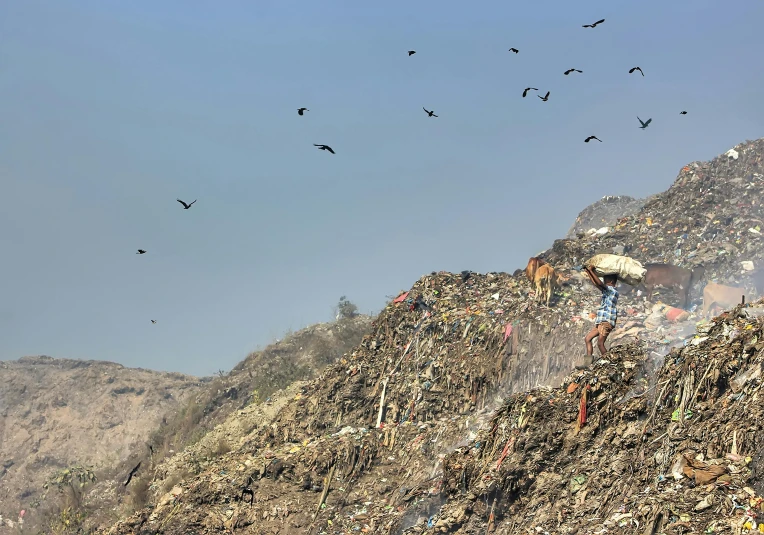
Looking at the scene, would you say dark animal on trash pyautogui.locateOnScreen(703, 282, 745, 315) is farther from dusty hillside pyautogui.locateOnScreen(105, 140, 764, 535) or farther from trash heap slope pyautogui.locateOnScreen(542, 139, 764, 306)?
dusty hillside pyautogui.locateOnScreen(105, 140, 764, 535)

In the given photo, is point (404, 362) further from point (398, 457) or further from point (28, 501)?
point (28, 501)

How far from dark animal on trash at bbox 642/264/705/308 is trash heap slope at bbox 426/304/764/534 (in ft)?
18.6

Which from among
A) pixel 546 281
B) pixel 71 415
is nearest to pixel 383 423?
pixel 546 281

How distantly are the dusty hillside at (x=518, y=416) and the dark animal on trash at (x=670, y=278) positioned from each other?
0.71m

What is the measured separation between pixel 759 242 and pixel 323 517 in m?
11.4

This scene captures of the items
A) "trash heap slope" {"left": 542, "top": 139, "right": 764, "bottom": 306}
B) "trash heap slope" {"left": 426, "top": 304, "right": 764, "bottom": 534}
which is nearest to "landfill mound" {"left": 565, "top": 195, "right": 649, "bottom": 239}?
"trash heap slope" {"left": 542, "top": 139, "right": 764, "bottom": 306}

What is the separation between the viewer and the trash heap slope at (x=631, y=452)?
574 centimetres

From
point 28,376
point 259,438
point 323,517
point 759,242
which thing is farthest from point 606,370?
A: point 28,376

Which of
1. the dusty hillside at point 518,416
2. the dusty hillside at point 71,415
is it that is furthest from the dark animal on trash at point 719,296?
the dusty hillside at point 71,415

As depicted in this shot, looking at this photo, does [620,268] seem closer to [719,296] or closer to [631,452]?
[631,452]

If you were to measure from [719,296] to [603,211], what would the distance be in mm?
13368

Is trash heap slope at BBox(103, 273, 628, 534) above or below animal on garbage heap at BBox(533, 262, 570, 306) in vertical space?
below

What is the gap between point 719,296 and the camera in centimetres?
1331

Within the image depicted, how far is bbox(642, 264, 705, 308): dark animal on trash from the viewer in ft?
45.4
